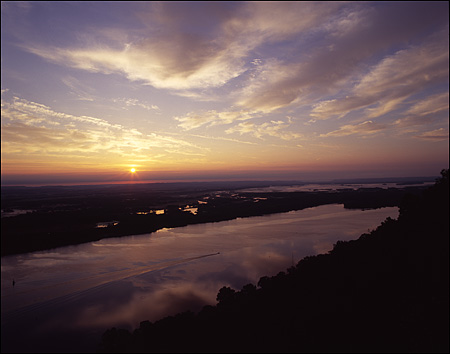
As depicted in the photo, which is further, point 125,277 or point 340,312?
point 125,277

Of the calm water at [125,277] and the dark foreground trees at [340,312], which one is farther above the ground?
the dark foreground trees at [340,312]

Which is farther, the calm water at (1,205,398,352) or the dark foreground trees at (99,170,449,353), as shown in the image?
the calm water at (1,205,398,352)

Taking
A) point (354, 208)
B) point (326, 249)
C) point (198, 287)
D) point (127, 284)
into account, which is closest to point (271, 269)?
point (198, 287)

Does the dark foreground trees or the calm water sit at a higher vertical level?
the dark foreground trees

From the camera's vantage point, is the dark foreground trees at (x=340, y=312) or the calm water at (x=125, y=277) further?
the calm water at (x=125, y=277)
